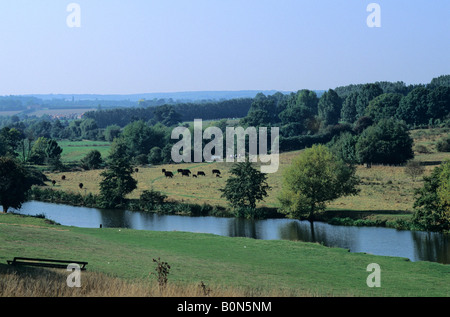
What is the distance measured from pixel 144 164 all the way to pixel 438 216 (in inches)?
2229

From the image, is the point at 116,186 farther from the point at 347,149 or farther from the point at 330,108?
the point at 330,108

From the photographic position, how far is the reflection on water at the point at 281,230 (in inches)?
1487

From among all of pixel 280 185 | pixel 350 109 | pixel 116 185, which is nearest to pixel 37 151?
pixel 116 185

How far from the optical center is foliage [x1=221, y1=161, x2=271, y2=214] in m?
52.2

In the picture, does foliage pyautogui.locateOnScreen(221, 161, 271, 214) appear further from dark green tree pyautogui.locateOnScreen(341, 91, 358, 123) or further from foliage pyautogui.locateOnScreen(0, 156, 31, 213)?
dark green tree pyautogui.locateOnScreen(341, 91, 358, 123)

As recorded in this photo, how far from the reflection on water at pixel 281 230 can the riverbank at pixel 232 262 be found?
5.08m

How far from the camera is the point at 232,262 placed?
1107 inches

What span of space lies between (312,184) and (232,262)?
22804mm

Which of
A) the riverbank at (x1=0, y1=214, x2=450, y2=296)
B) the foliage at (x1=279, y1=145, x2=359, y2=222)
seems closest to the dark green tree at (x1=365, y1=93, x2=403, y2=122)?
the foliage at (x1=279, y1=145, x2=359, y2=222)

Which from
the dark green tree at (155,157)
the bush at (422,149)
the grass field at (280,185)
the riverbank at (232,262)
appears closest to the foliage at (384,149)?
the grass field at (280,185)

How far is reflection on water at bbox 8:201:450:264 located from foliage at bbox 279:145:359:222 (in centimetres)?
155

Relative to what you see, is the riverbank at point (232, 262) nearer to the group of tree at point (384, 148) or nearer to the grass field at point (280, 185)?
the grass field at point (280, 185)

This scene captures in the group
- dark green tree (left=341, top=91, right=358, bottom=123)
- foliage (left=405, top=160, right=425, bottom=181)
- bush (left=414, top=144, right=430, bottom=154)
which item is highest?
dark green tree (left=341, top=91, right=358, bottom=123)
